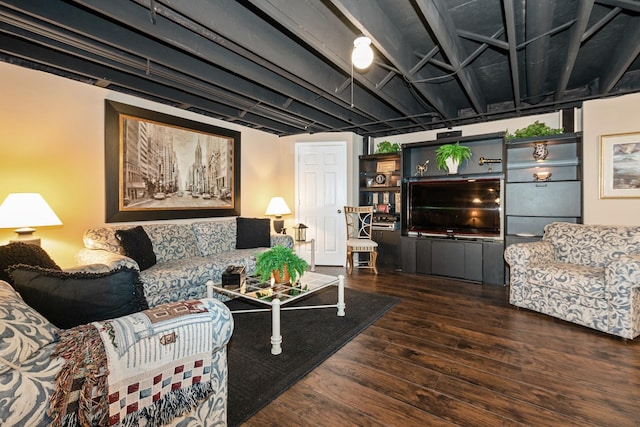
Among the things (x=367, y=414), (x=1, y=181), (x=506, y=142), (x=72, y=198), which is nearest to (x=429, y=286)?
(x=506, y=142)

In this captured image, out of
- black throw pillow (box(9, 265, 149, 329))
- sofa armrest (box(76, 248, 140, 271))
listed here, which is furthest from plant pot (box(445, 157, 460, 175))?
black throw pillow (box(9, 265, 149, 329))

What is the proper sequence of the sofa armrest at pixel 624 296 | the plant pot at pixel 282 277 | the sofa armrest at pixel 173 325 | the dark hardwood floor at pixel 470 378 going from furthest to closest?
1. the plant pot at pixel 282 277
2. the sofa armrest at pixel 624 296
3. the dark hardwood floor at pixel 470 378
4. the sofa armrest at pixel 173 325

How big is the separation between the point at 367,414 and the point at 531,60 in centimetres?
376

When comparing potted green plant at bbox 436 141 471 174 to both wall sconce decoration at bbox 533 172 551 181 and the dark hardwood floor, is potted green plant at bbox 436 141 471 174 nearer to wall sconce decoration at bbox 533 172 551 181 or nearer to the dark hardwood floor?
wall sconce decoration at bbox 533 172 551 181

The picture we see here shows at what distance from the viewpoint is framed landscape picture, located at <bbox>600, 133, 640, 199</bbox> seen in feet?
11.4

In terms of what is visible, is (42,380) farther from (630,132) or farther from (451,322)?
(630,132)

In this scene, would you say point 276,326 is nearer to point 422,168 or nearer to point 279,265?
point 279,265

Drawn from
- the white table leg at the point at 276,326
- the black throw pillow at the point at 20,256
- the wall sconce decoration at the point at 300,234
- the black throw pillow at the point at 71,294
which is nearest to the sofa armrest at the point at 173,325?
the black throw pillow at the point at 71,294

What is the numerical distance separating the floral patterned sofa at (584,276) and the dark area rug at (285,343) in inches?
57.1

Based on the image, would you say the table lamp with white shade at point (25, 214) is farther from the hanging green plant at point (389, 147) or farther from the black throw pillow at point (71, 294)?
the hanging green plant at point (389, 147)

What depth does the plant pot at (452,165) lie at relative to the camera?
4588 millimetres

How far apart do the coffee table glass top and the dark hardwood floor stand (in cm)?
59

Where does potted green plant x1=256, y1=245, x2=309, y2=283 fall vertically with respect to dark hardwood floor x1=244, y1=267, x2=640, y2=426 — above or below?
above

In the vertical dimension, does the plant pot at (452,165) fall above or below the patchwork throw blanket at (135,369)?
above
